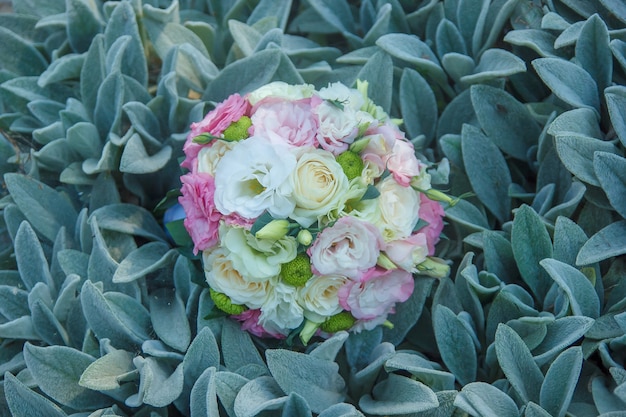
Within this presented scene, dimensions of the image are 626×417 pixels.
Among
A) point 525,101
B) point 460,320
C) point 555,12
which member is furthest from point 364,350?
point 555,12

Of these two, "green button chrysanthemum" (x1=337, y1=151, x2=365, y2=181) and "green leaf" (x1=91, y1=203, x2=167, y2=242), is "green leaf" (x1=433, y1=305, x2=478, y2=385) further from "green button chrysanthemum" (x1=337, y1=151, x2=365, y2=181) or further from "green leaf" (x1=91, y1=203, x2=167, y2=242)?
"green leaf" (x1=91, y1=203, x2=167, y2=242)

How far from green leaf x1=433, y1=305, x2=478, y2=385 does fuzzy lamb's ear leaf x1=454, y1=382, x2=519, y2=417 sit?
3.8 inches

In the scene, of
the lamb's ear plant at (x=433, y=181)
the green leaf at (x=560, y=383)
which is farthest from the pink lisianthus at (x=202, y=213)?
the green leaf at (x=560, y=383)

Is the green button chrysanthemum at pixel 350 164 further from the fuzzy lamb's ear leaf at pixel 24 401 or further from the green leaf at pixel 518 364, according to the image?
the fuzzy lamb's ear leaf at pixel 24 401

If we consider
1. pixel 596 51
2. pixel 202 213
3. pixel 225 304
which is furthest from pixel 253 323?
pixel 596 51

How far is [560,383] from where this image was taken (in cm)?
113

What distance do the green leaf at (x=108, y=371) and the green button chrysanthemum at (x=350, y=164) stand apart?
50 cm

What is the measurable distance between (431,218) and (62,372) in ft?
2.26

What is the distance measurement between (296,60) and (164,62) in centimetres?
32

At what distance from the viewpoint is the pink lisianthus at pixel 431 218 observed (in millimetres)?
1306

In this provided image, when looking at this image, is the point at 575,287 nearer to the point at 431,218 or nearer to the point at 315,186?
the point at 431,218

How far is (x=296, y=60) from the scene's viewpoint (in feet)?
5.63

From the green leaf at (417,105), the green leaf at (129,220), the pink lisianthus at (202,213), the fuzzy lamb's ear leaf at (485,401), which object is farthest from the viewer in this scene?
the green leaf at (417,105)

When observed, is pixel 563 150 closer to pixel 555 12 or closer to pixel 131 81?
pixel 555 12
